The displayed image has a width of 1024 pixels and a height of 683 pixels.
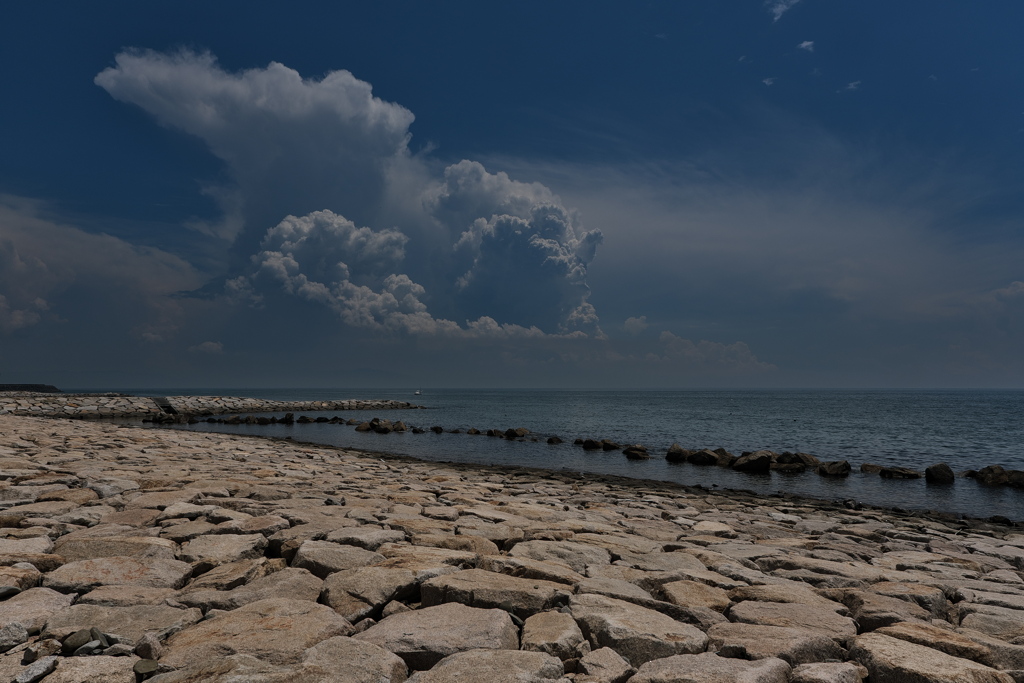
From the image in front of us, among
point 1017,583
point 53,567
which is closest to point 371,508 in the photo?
point 53,567

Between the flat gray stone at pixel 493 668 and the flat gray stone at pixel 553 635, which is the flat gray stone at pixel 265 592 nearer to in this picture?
the flat gray stone at pixel 493 668

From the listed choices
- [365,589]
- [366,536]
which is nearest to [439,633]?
[365,589]

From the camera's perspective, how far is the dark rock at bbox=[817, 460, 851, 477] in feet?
57.9

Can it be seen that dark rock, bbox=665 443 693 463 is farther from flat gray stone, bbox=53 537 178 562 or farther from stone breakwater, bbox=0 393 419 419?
stone breakwater, bbox=0 393 419 419

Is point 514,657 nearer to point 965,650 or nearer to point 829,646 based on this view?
point 829,646

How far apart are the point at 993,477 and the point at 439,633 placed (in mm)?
20705

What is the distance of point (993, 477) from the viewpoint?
16.9 m

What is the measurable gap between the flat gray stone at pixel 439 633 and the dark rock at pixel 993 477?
20058 mm

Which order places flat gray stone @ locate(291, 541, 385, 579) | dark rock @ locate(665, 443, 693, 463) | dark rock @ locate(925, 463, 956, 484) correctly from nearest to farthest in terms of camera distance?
flat gray stone @ locate(291, 541, 385, 579) < dark rock @ locate(925, 463, 956, 484) < dark rock @ locate(665, 443, 693, 463)

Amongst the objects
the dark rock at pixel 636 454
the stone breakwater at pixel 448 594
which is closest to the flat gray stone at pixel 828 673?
the stone breakwater at pixel 448 594

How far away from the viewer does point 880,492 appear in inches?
602

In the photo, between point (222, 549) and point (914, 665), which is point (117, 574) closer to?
point (222, 549)

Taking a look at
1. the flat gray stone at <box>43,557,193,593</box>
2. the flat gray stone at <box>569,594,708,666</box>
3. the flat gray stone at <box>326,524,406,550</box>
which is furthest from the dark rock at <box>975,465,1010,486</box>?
the flat gray stone at <box>43,557,193,593</box>

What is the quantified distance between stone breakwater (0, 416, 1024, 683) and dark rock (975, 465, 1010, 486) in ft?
40.6
